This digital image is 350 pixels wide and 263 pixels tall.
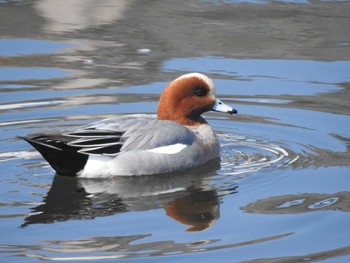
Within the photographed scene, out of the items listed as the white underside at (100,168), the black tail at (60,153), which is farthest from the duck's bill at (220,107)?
the black tail at (60,153)

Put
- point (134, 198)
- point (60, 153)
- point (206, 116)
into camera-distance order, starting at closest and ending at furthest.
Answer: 1. point (134, 198)
2. point (60, 153)
3. point (206, 116)

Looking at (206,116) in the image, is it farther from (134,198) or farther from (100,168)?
(134,198)

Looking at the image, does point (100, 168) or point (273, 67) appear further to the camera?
point (273, 67)

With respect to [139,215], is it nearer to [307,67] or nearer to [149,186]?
[149,186]

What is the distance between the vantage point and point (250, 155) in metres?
8.16

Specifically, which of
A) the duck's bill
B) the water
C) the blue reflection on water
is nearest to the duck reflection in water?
the water

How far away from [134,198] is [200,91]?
5.00 ft

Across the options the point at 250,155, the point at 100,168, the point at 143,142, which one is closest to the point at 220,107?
the point at 250,155

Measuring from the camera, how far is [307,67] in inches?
415

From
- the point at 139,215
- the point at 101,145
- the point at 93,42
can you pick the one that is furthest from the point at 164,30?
the point at 139,215

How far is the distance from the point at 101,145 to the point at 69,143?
0.26 m

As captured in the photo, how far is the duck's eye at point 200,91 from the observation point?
8345mm

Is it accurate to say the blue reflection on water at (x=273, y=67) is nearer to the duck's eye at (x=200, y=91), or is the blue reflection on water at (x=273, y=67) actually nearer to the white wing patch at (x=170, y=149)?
the duck's eye at (x=200, y=91)

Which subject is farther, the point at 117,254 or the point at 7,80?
the point at 7,80
